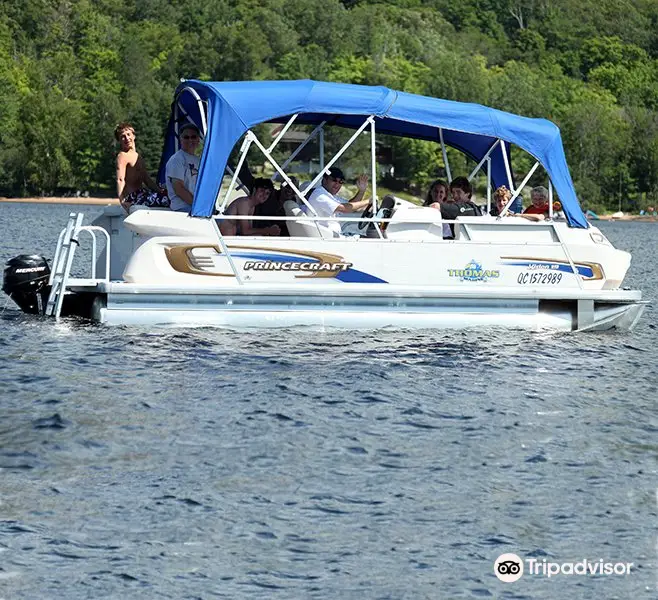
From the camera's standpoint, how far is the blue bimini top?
47.7ft

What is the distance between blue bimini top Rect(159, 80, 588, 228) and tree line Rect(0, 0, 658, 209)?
74168mm

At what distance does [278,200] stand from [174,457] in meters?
5.60

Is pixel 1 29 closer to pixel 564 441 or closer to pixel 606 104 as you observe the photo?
pixel 606 104

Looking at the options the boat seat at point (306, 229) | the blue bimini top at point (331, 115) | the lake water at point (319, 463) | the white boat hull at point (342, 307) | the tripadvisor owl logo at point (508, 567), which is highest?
the blue bimini top at point (331, 115)

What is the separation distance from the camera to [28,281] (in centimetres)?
1503

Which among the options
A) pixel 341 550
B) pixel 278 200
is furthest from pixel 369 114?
pixel 341 550

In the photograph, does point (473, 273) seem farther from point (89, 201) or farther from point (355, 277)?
point (89, 201)

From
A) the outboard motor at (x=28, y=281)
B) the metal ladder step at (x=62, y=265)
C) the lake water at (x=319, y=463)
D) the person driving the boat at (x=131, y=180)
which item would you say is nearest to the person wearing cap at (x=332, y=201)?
the lake water at (x=319, y=463)

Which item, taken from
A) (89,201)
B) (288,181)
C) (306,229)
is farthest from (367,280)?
(89,201)

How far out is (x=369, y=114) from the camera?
14906mm

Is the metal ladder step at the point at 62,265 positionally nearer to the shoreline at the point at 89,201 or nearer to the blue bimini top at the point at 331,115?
the blue bimini top at the point at 331,115

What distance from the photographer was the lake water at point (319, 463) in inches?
324

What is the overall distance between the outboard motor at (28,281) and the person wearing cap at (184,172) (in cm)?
158

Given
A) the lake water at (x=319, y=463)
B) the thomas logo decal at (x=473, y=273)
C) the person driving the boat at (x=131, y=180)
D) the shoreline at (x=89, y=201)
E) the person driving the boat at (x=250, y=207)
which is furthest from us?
the shoreline at (x=89, y=201)
